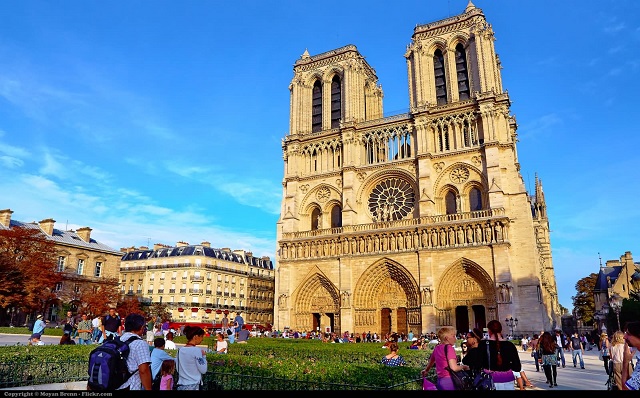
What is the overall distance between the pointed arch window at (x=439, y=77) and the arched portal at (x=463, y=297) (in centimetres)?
1283

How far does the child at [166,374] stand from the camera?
221 inches

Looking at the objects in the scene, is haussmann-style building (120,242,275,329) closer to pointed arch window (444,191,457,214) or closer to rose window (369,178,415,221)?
rose window (369,178,415,221)

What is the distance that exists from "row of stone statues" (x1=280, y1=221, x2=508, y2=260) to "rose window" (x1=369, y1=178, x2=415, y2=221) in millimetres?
2394

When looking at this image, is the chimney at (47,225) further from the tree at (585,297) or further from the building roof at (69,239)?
the tree at (585,297)

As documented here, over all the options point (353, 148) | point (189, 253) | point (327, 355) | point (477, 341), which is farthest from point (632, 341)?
point (189, 253)

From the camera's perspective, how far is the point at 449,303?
2997cm

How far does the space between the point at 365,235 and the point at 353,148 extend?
23.2 ft

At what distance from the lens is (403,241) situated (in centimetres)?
3172

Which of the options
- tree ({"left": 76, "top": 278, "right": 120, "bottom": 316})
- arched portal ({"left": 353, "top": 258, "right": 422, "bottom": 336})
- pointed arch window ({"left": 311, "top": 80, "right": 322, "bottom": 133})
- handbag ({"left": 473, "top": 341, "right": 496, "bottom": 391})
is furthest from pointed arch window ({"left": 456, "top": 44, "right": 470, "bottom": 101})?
handbag ({"left": 473, "top": 341, "right": 496, "bottom": 391})

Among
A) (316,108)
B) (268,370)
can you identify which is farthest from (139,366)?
(316,108)

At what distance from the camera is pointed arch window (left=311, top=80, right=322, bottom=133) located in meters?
39.4

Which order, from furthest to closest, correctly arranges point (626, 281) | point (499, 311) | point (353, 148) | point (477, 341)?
point (626, 281)
point (353, 148)
point (499, 311)
point (477, 341)

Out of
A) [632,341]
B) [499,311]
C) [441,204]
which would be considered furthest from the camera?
[441,204]

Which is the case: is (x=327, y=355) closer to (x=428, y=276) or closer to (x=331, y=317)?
(x=428, y=276)
